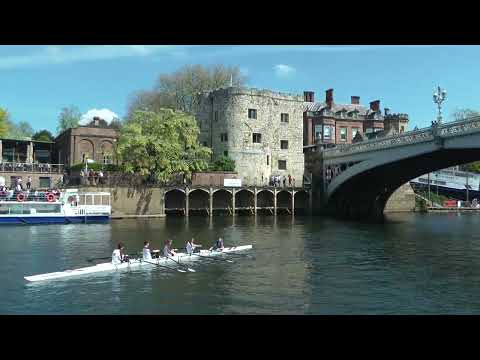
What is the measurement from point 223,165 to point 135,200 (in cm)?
1495

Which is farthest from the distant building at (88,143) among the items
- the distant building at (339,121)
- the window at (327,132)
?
the window at (327,132)

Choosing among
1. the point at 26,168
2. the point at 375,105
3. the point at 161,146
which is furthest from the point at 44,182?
the point at 375,105

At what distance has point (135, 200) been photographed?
6172 centimetres

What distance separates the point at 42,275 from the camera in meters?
23.1

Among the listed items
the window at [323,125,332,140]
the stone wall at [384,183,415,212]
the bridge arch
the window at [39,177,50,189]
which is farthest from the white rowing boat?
the window at [323,125,332,140]

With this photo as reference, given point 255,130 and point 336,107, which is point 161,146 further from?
point 336,107

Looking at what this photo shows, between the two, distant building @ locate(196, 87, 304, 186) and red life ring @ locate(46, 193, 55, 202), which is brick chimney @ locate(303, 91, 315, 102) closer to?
distant building @ locate(196, 87, 304, 186)

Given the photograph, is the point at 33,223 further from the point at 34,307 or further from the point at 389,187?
the point at 389,187

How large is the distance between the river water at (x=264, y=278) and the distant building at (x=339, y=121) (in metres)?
48.9

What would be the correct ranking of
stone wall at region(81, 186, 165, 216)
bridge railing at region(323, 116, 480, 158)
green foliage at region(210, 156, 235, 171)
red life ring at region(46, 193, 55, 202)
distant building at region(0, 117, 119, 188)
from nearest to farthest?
bridge railing at region(323, 116, 480, 158)
red life ring at region(46, 193, 55, 202)
stone wall at region(81, 186, 165, 216)
distant building at region(0, 117, 119, 188)
green foliage at region(210, 156, 235, 171)

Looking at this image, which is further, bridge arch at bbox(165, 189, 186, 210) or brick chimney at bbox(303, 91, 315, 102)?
brick chimney at bbox(303, 91, 315, 102)

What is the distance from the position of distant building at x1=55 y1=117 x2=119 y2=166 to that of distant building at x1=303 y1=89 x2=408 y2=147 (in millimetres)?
34246

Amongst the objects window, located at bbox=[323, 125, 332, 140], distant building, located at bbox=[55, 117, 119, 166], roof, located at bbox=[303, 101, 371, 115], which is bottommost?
distant building, located at bbox=[55, 117, 119, 166]

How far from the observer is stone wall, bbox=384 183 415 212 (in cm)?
8525
